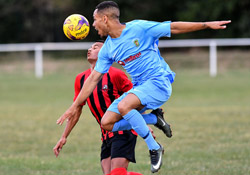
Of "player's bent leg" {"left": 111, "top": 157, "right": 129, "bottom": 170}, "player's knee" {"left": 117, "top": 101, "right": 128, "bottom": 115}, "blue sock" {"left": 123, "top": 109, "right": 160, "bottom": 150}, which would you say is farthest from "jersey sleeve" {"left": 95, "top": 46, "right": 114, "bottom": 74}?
"player's bent leg" {"left": 111, "top": 157, "right": 129, "bottom": 170}

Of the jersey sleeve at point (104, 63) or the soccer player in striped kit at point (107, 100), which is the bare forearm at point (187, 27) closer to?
the jersey sleeve at point (104, 63)

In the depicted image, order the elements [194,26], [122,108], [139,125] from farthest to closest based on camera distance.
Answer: [139,125] < [122,108] < [194,26]

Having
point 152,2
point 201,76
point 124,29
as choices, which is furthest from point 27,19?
point 124,29

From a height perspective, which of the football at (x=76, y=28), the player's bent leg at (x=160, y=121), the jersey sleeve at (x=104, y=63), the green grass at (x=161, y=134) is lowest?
the green grass at (x=161, y=134)

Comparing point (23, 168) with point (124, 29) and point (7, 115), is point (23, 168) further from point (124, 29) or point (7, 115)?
point (7, 115)

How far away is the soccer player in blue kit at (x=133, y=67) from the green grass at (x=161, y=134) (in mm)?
2272

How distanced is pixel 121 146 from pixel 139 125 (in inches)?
15.4

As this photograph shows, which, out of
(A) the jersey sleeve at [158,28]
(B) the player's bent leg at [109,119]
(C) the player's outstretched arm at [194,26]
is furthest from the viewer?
(B) the player's bent leg at [109,119]

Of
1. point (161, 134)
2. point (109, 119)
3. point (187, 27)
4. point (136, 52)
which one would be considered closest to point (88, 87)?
point (109, 119)

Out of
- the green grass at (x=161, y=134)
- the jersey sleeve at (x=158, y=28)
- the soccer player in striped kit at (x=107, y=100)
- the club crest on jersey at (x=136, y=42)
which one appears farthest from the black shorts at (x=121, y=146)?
the green grass at (x=161, y=134)

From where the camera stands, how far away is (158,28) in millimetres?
5832

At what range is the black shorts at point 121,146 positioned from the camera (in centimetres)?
610

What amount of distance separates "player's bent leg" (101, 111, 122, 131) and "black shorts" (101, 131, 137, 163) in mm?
285

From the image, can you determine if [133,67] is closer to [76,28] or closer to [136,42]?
[136,42]
